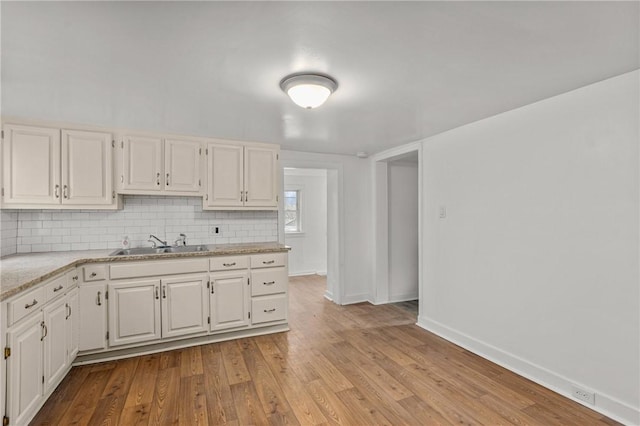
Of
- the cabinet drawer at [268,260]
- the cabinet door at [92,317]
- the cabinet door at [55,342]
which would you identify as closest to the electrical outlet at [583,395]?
the cabinet drawer at [268,260]

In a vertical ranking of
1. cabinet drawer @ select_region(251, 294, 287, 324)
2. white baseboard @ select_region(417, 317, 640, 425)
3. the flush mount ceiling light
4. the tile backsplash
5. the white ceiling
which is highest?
the white ceiling

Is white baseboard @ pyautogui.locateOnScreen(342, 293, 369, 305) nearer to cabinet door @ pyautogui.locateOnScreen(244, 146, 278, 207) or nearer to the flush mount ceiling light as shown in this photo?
cabinet door @ pyautogui.locateOnScreen(244, 146, 278, 207)

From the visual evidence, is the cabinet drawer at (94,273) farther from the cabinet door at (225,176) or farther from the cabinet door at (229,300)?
the cabinet door at (225,176)

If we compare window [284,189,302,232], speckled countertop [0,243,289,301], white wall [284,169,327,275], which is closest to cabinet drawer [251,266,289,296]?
speckled countertop [0,243,289,301]

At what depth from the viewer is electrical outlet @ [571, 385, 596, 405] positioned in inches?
81.0

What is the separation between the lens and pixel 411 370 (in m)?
2.57

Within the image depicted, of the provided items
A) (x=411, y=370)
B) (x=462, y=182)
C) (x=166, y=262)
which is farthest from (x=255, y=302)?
(x=462, y=182)

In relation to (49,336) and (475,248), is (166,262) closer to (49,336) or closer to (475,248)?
(49,336)

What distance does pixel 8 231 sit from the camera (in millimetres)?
2836

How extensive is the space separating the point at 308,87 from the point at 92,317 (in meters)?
2.59

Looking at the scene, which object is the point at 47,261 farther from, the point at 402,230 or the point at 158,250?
the point at 402,230

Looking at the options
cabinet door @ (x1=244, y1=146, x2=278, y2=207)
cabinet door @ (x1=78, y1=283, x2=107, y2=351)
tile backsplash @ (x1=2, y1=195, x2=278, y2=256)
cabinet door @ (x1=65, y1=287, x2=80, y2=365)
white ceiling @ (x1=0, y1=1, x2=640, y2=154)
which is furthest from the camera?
cabinet door @ (x1=244, y1=146, x2=278, y2=207)

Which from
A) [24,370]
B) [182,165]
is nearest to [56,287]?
[24,370]

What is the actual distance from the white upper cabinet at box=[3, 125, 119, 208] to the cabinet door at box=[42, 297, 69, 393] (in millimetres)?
1069
